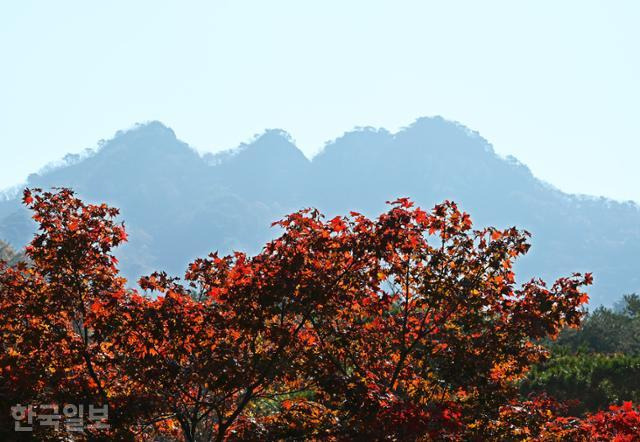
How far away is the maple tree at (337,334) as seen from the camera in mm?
7434

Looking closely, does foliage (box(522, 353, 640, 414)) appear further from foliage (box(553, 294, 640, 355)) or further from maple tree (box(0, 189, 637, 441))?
maple tree (box(0, 189, 637, 441))

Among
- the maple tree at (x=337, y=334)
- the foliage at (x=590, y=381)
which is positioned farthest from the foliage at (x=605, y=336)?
the maple tree at (x=337, y=334)

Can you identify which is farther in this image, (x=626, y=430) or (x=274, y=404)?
(x=274, y=404)

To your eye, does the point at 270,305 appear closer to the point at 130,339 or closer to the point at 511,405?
the point at 130,339

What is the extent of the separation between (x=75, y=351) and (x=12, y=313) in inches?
40.1

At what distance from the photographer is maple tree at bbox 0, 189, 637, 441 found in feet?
24.4

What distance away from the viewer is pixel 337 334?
8281mm

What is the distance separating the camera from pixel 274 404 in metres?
17.9

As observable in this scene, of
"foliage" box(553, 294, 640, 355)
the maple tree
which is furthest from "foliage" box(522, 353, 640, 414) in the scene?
the maple tree

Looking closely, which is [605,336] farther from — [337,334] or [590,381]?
[337,334]

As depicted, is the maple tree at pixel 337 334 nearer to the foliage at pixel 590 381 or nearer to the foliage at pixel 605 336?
the foliage at pixel 590 381

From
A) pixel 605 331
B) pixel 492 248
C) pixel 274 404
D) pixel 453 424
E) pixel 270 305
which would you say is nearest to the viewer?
pixel 453 424

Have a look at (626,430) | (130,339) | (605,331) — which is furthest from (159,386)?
(605,331)

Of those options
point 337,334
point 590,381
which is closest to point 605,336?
point 590,381
